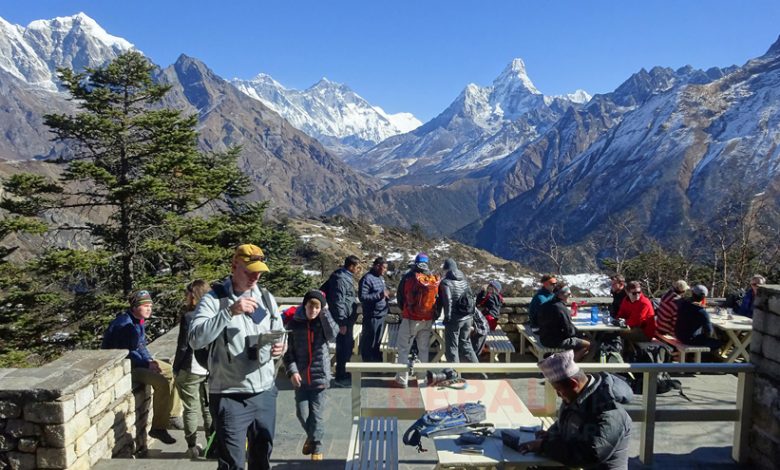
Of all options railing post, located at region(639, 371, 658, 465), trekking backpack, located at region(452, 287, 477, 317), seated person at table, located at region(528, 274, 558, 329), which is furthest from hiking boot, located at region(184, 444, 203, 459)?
seated person at table, located at region(528, 274, 558, 329)

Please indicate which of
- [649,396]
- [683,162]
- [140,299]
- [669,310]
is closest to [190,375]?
[140,299]

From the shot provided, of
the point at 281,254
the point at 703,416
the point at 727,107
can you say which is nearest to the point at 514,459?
the point at 703,416

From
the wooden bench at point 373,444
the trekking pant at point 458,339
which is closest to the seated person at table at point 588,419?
the wooden bench at point 373,444

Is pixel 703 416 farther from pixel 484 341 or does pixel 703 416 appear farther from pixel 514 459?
pixel 484 341

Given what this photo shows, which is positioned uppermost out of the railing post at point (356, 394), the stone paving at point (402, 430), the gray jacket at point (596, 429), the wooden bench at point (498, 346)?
the gray jacket at point (596, 429)

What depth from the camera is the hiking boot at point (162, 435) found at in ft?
16.9

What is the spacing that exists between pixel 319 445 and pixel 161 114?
20.5 m

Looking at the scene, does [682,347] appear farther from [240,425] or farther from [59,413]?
[59,413]

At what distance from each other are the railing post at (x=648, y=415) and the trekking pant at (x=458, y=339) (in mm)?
2348

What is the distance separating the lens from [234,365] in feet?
11.8

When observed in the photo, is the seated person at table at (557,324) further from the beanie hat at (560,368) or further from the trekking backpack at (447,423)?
the beanie hat at (560,368)

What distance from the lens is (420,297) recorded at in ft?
21.5

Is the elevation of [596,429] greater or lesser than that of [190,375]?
greater

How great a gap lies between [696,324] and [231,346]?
18.8 feet
